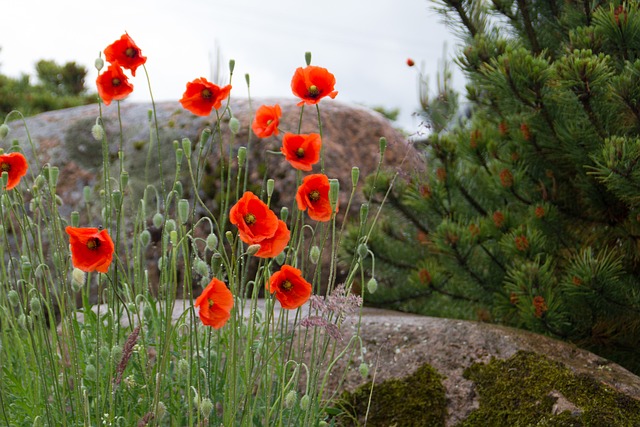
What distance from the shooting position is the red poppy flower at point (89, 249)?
1.67 meters

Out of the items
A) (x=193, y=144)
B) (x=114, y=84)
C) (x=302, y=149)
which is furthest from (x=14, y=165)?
(x=193, y=144)

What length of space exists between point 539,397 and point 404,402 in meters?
0.49

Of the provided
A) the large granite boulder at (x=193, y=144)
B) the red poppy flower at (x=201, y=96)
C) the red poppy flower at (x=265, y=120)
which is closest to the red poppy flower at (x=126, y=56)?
the red poppy flower at (x=201, y=96)

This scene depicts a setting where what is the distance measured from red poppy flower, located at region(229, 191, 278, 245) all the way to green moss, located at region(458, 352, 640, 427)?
4.46 ft

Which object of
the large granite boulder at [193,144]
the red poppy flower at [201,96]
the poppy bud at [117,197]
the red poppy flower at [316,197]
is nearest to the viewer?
the red poppy flower at [316,197]

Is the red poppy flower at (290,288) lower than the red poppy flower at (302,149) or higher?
lower

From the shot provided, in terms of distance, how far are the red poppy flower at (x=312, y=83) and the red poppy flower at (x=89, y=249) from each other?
673 millimetres

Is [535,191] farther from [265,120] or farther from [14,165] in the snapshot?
[14,165]

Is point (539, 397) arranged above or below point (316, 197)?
below

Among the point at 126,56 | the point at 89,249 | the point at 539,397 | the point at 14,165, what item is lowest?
the point at 539,397

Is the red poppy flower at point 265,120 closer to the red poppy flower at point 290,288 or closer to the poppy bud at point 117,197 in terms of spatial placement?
the poppy bud at point 117,197

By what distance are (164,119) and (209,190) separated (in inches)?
27.1

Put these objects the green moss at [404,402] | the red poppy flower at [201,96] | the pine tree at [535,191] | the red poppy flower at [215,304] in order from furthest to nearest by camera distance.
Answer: the pine tree at [535,191]
the green moss at [404,402]
the red poppy flower at [201,96]
the red poppy flower at [215,304]

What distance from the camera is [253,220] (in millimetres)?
1682
